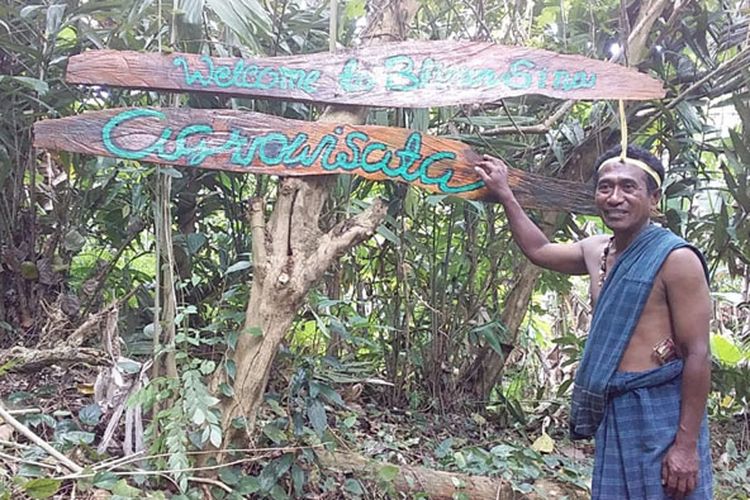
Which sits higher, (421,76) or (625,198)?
(421,76)

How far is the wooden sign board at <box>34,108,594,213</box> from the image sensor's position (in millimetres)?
1805

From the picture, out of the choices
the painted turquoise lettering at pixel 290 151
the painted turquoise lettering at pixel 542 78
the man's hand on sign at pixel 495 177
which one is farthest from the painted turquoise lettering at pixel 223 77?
the painted turquoise lettering at pixel 542 78

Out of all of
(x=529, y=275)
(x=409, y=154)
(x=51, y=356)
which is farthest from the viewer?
(x=529, y=275)

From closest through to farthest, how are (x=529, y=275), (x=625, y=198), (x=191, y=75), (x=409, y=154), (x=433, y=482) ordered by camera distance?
(x=625, y=198), (x=191, y=75), (x=409, y=154), (x=433, y=482), (x=529, y=275)

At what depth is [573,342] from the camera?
3.24 m

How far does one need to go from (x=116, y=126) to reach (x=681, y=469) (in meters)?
1.73

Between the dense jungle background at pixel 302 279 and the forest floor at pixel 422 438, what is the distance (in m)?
0.01

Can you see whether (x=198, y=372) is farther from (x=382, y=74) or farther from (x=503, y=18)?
(x=503, y=18)

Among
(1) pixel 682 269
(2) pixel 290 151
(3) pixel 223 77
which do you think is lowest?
(1) pixel 682 269

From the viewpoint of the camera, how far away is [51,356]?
81.5 inches

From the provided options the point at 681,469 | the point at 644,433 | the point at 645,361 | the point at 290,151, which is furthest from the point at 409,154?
the point at 681,469

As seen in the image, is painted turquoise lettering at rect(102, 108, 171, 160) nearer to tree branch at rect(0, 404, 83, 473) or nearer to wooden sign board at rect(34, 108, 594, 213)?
wooden sign board at rect(34, 108, 594, 213)

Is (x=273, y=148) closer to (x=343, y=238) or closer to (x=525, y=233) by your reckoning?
(x=343, y=238)

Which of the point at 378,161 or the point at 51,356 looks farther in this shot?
the point at 51,356
